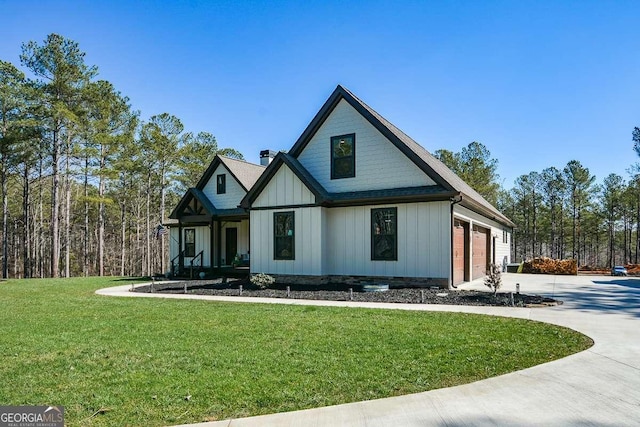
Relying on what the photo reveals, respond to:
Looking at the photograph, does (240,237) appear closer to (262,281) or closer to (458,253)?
(262,281)

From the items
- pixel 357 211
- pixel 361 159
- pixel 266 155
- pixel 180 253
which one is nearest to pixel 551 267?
pixel 357 211

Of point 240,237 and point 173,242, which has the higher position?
point 240,237

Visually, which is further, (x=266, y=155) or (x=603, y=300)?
(x=266, y=155)

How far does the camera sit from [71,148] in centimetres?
2675

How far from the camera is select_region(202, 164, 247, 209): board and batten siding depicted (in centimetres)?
2080

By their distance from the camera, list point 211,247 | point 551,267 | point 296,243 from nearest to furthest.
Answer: point 296,243, point 211,247, point 551,267

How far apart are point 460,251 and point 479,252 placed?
418 centimetres

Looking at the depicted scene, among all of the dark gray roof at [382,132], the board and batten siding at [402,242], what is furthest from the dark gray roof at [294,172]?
the board and batten siding at [402,242]

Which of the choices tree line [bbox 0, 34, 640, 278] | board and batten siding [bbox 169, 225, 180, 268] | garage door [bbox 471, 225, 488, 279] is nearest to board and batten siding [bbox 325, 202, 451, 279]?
garage door [bbox 471, 225, 488, 279]

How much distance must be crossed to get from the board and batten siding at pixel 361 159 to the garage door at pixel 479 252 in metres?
5.24

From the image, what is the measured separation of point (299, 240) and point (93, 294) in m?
7.15

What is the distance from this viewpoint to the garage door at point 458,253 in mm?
14086

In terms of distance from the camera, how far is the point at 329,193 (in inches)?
605

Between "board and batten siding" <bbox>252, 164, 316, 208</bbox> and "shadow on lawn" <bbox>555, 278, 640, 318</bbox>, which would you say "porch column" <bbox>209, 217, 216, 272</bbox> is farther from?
"shadow on lawn" <bbox>555, 278, 640, 318</bbox>
